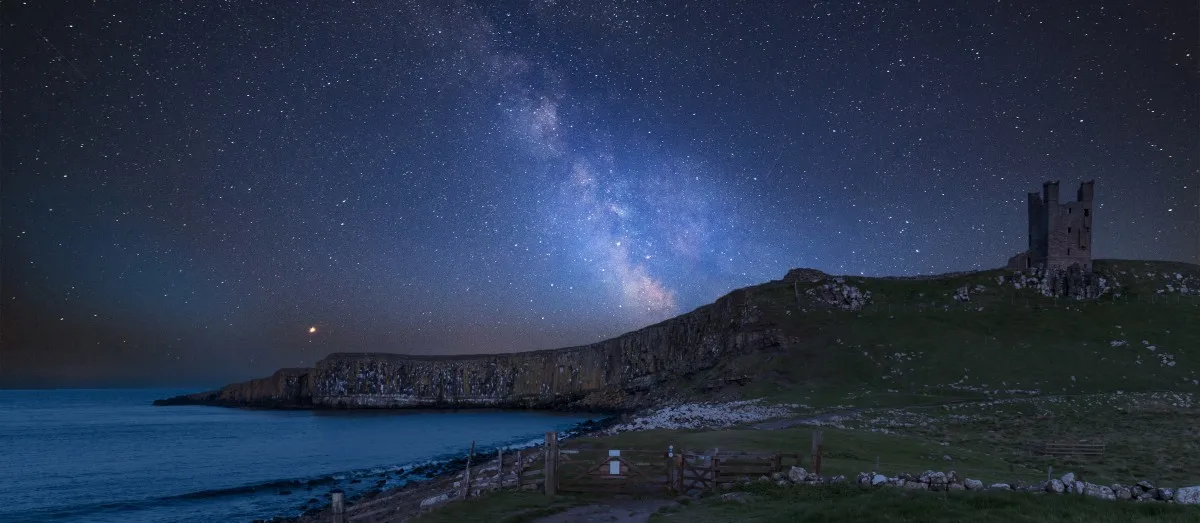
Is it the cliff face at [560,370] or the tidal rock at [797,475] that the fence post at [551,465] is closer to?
the tidal rock at [797,475]

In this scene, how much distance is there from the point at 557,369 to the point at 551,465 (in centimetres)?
14649

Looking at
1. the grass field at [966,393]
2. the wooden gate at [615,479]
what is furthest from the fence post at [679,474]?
the grass field at [966,393]

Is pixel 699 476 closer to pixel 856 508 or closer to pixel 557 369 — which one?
pixel 856 508

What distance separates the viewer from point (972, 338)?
95625 millimetres

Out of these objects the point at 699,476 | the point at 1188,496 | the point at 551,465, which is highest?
the point at 1188,496

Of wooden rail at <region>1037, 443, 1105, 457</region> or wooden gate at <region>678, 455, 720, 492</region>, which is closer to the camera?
wooden gate at <region>678, 455, 720, 492</region>

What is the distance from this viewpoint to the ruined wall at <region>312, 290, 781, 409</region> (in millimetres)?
123562

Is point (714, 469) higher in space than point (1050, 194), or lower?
lower

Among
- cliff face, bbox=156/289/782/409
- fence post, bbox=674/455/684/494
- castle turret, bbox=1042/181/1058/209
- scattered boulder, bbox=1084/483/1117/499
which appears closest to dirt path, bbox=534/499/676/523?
fence post, bbox=674/455/684/494

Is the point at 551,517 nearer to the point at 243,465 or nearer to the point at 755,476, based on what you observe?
the point at 755,476

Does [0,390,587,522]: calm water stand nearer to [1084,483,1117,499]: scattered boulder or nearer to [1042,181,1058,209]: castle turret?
[1084,483,1117,499]: scattered boulder

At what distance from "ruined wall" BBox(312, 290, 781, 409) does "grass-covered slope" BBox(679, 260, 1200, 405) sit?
7.75 metres

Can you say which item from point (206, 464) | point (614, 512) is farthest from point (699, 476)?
point (206, 464)

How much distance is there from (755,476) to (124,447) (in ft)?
309
